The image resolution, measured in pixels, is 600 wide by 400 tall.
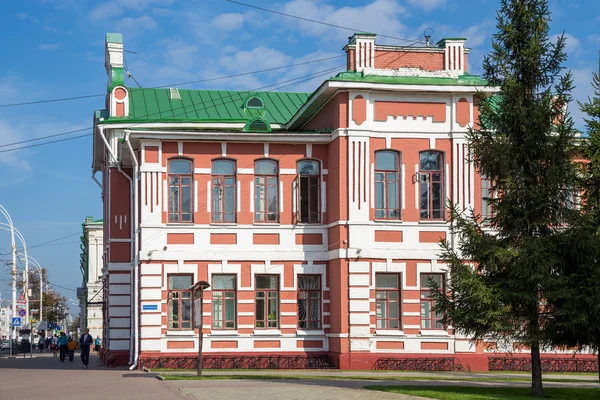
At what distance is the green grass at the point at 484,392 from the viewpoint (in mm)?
22297

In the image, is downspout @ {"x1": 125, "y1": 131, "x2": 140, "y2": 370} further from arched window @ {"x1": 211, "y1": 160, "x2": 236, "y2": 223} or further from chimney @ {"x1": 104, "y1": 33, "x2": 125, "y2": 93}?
chimney @ {"x1": 104, "y1": 33, "x2": 125, "y2": 93}

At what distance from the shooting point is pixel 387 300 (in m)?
33.7

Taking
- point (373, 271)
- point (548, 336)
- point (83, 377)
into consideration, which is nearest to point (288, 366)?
point (373, 271)

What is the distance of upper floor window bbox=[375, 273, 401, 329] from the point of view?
33562 mm

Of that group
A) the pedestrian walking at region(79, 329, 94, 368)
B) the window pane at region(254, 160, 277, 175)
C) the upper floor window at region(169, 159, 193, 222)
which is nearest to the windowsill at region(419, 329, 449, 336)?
the window pane at region(254, 160, 277, 175)

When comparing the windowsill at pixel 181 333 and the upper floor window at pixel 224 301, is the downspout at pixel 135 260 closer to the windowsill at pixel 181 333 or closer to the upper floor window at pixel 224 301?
the windowsill at pixel 181 333

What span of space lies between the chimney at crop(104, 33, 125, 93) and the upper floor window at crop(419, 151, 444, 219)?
60.6 feet

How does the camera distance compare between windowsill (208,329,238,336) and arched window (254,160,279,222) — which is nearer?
windowsill (208,329,238,336)

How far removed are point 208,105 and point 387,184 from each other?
16.1 m

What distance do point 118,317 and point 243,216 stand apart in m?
8.01

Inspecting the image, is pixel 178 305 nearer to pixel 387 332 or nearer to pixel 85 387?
pixel 387 332

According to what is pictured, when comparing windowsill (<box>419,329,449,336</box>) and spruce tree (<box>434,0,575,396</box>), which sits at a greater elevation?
spruce tree (<box>434,0,575,396</box>)

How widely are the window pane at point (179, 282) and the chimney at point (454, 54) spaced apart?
11.4 meters

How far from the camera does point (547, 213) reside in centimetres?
2398
